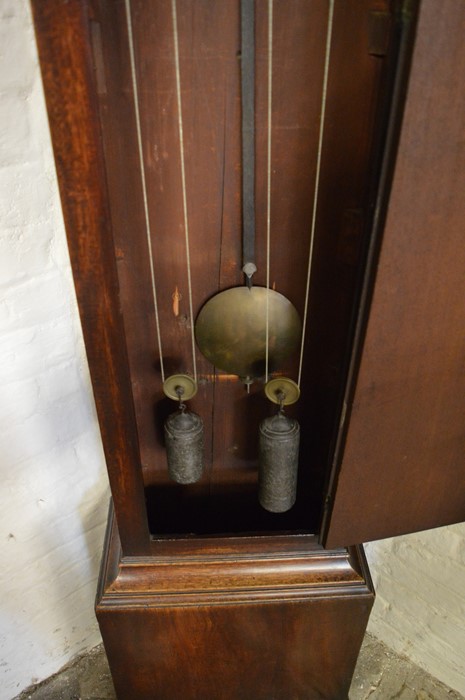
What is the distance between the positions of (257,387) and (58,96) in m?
0.58

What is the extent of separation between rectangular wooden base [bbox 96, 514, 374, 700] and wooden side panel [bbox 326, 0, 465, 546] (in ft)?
0.35

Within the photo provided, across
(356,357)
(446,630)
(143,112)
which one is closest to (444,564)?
(446,630)

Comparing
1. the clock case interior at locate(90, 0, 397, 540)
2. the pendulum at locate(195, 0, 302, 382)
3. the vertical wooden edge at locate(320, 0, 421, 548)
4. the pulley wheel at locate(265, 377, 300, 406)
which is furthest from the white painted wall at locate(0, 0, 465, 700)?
the vertical wooden edge at locate(320, 0, 421, 548)

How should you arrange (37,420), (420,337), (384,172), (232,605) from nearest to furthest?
1. (384,172)
2. (420,337)
3. (232,605)
4. (37,420)

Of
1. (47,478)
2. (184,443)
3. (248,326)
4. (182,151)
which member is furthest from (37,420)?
(182,151)

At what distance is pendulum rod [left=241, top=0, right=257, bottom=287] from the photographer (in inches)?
26.2

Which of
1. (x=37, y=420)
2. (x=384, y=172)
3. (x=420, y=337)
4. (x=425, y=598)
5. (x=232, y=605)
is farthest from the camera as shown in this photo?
(x=425, y=598)

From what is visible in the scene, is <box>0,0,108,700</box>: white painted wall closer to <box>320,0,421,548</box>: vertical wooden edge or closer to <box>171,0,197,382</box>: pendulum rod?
<box>171,0,197,382</box>: pendulum rod

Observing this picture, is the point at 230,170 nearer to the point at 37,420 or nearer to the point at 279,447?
the point at 279,447

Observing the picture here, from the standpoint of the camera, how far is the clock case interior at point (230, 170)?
67cm

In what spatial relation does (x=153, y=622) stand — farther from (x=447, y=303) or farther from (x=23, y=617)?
Answer: (x=447, y=303)

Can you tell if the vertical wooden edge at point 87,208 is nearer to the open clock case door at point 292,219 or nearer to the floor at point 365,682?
the open clock case door at point 292,219

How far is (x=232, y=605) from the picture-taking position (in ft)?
3.15

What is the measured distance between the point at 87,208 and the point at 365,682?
1.36m
